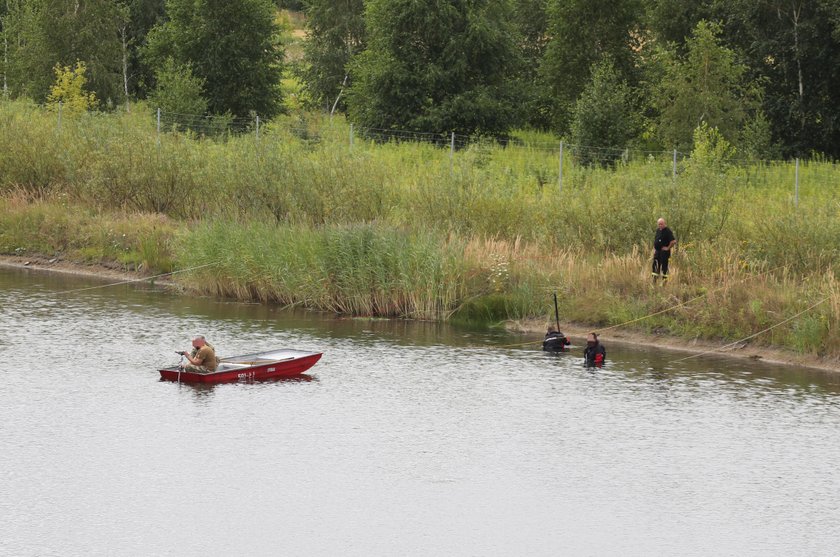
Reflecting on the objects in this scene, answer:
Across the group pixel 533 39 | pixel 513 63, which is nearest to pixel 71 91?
pixel 513 63

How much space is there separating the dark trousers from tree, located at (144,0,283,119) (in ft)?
141

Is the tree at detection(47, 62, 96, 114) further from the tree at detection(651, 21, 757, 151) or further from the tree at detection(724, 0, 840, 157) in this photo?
the tree at detection(724, 0, 840, 157)

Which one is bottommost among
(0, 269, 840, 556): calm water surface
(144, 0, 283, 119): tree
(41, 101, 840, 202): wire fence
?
(0, 269, 840, 556): calm water surface

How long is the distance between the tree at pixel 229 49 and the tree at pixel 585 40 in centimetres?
1546

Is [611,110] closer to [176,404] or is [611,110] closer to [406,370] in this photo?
[406,370]

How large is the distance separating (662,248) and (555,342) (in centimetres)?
464

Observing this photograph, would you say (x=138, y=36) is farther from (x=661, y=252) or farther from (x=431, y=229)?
(x=661, y=252)

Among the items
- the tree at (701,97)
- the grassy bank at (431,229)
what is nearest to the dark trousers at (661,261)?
the grassy bank at (431,229)

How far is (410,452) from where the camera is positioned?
23.1 metres

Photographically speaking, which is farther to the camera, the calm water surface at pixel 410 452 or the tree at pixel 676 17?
the tree at pixel 676 17

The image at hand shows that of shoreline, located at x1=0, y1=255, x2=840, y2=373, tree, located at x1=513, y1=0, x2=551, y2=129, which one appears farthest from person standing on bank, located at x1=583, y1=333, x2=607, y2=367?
tree, located at x1=513, y1=0, x2=551, y2=129

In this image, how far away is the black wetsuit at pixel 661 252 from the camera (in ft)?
112

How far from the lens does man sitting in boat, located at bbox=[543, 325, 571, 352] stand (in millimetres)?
31469

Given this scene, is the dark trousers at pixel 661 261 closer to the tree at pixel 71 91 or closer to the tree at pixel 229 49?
the tree at pixel 71 91
